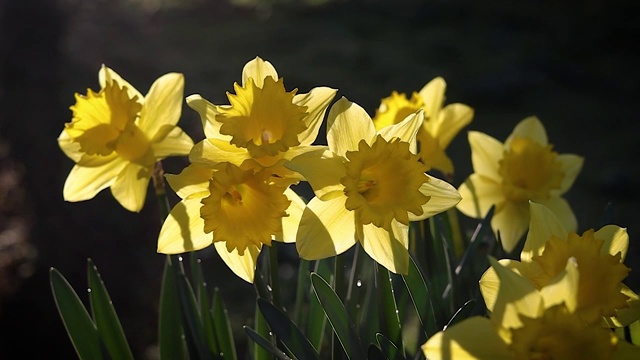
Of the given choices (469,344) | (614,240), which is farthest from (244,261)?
(614,240)

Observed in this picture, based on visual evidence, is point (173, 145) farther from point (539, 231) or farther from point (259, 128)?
point (539, 231)

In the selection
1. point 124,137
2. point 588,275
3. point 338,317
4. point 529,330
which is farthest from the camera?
point 124,137

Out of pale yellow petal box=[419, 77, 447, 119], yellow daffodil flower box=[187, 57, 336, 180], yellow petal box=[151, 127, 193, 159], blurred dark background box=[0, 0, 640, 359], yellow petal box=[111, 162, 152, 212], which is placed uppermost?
yellow daffodil flower box=[187, 57, 336, 180]

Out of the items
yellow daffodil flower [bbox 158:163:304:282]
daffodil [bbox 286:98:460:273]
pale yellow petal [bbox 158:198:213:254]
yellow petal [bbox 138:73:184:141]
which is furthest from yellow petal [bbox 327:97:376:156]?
yellow petal [bbox 138:73:184:141]

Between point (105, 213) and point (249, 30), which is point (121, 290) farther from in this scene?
point (249, 30)

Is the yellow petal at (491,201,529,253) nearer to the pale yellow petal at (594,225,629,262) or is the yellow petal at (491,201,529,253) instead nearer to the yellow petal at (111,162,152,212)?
the pale yellow petal at (594,225,629,262)
